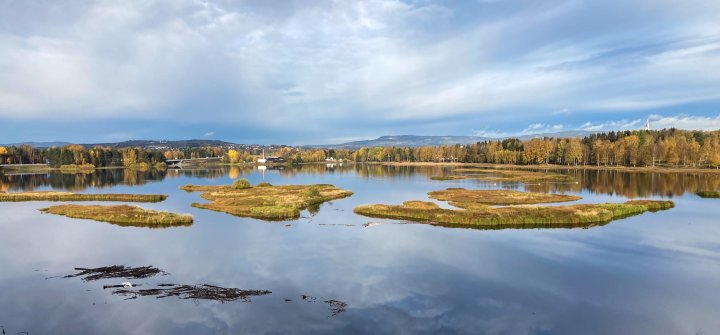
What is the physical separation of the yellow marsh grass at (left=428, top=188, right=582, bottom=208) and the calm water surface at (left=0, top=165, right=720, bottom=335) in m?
17.3

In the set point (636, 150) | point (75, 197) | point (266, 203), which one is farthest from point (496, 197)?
point (636, 150)

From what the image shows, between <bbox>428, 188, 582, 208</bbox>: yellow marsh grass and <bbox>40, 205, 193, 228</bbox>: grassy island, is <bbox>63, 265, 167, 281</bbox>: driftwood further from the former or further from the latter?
<bbox>428, 188, 582, 208</bbox>: yellow marsh grass

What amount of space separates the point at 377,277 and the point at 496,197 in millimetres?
46765

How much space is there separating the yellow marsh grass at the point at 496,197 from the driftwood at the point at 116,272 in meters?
45.2

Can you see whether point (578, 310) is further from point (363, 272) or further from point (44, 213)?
→ point (44, 213)

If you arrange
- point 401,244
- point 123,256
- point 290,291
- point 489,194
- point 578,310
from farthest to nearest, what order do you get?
point 489,194 < point 401,244 < point 123,256 < point 290,291 < point 578,310

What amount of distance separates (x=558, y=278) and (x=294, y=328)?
62.5ft

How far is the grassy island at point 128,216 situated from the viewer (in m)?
50.0

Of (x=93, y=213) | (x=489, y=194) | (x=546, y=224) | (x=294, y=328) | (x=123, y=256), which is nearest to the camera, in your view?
(x=294, y=328)

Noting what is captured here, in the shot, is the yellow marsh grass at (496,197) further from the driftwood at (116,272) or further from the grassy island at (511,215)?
the driftwood at (116,272)

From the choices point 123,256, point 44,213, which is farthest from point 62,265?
point 44,213

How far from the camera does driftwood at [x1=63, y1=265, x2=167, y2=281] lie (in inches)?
1179

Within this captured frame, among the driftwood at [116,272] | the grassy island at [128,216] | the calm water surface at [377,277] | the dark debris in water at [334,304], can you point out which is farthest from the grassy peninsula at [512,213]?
the driftwood at [116,272]

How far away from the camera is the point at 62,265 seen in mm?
33125
